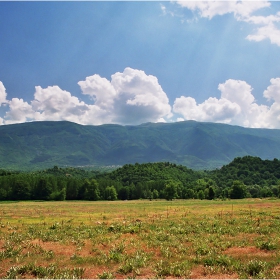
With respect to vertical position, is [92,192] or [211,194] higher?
[211,194]

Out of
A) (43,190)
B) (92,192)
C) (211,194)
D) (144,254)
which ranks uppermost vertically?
(144,254)

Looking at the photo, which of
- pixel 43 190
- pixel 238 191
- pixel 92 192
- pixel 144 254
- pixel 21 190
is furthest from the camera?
pixel 92 192

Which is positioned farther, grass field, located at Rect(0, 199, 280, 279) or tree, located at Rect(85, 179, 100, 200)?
tree, located at Rect(85, 179, 100, 200)

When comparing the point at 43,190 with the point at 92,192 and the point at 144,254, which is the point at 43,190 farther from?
the point at 144,254

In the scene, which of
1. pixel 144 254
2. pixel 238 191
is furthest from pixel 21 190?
pixel 144 254

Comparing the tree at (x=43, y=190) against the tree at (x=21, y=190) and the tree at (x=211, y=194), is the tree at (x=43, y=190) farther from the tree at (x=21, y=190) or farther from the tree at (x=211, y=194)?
the tree at (x=211, y=194)

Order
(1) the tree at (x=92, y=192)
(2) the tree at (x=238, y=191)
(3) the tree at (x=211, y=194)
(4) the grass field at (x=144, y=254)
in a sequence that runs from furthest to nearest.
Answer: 1. (1) the tree at (x=92, y=192)
2. (2) the tree at (x=238, y=191)
3. (3) the tree at (x=211, y=194)
4. (4) the grass field at (x=144, y=254)

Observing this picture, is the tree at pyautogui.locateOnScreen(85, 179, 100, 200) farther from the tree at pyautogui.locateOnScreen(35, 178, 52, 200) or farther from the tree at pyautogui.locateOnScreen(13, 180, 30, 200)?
the tree at pyautogui.locateOnScreen(13, 180, 30, 200)

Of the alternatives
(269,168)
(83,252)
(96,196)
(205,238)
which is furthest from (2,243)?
(269,168)

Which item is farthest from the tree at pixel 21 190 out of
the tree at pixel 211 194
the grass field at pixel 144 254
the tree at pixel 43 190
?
the grass field at pixel 144 254

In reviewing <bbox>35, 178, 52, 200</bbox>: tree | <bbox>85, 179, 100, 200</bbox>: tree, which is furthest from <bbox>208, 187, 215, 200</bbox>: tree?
<bbox>35, 178, 52, 200</bbox>: tree

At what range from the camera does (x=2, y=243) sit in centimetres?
2345

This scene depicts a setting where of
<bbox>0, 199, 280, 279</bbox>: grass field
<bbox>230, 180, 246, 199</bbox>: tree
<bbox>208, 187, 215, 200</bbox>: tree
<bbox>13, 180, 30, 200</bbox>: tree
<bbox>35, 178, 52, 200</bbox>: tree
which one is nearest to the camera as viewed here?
<bbox>0, 199, 280, 279</bbox>: grass field

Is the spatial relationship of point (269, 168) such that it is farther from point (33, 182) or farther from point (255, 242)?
point (255, 242)
